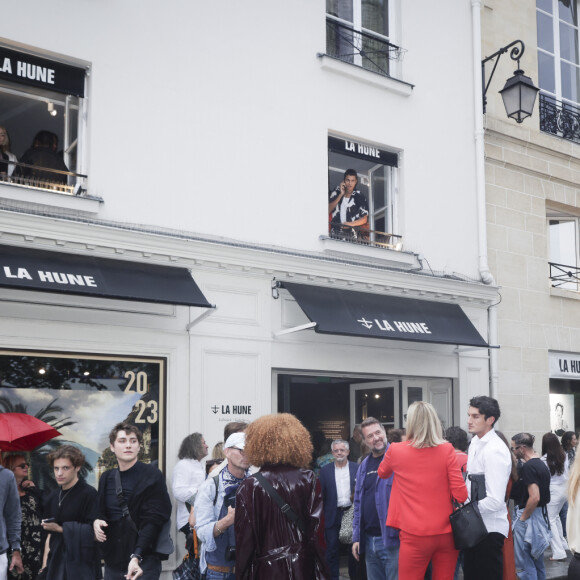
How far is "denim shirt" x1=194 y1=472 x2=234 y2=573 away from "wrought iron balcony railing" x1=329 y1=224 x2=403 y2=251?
5.96 metres

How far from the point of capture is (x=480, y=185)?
1254cm

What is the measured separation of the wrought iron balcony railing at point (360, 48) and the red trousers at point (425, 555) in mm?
7831

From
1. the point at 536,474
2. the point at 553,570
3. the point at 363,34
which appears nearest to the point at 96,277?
the point at 536,474

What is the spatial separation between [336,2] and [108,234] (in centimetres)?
559

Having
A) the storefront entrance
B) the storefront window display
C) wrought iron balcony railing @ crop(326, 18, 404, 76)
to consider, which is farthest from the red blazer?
the storefront window display

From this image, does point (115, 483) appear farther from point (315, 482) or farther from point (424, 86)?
point (424, 86)

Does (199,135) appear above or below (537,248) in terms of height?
above

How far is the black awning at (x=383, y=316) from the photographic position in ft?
32.4

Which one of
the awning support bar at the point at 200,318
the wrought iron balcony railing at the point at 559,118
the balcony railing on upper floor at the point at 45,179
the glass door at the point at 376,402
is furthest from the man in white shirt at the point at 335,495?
the wrought iron balcony railing at the point at 559,118

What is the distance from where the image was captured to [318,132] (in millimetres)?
10945

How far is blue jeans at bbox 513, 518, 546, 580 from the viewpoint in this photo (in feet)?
28.5

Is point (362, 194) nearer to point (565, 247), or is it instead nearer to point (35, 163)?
point (565, 247)

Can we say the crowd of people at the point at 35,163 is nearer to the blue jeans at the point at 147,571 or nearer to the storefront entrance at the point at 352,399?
the storefront entrance at the point at 352,399

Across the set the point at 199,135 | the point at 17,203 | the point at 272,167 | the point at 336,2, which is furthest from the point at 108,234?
the point at 336,2
